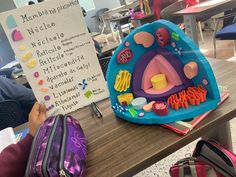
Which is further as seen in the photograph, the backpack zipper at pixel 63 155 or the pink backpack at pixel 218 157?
the pink backpack at pixel 218 157

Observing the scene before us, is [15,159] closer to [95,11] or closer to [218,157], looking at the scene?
[218,157]

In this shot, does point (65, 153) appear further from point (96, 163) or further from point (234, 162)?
point (234, 162)

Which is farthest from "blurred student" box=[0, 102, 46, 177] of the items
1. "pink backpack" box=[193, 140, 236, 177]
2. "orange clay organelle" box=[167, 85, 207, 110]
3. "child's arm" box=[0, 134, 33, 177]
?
"pink backpack" box=[193, 140, 236, 177]

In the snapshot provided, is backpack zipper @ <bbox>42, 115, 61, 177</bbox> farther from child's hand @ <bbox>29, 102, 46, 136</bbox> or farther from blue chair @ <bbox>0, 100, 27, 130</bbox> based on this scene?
blue chair @ <bbox>0, 100, 27, 130</bbox>

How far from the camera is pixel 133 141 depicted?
68cm

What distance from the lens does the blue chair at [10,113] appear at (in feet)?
4.96

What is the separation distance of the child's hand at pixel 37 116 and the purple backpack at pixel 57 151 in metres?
0.10

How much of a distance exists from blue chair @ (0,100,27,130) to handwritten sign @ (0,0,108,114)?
2.42 ft

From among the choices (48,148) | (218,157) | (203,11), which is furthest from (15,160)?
(203,11)

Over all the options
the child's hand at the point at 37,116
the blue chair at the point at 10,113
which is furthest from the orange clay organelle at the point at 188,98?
the blue chair at the point at 10,113

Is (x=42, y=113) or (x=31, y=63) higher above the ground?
(x=31, y=63)

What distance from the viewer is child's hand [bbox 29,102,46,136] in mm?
788

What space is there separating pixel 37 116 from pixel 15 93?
34.2 inches

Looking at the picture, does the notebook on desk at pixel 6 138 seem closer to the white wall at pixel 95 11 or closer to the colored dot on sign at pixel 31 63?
the colored dot on sign at pixel 31 63
